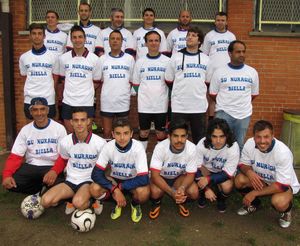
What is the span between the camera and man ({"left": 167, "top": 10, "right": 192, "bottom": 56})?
621 cm

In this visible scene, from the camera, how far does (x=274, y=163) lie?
4.48 metres

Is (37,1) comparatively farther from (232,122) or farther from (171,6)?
(232,122)

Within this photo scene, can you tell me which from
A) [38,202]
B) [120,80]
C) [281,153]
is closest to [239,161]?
[281,153]

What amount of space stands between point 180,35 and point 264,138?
2.62m

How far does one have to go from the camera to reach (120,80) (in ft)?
18.4

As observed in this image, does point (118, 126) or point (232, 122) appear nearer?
point (118, 126)

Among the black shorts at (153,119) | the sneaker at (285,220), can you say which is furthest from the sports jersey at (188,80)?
the sneaker at (285,220)

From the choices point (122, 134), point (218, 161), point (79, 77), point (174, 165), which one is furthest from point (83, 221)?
point (79, 77)

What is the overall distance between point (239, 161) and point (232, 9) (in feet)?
10.4

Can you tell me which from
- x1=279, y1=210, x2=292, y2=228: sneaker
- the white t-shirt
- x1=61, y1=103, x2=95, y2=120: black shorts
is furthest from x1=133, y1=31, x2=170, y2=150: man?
x1=279, y1=210, x2=292, y2=228: sneaker

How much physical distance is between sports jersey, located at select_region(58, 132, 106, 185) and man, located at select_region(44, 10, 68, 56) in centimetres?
210

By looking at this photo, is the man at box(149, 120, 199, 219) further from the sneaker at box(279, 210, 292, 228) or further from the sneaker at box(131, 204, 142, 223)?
the sneaker at box(279, 210, 292, 228)

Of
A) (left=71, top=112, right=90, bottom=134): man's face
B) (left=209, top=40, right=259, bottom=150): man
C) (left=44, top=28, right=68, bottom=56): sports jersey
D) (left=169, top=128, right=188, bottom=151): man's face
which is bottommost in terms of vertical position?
(left=169, top=128, right=188, bottom=151): man's face

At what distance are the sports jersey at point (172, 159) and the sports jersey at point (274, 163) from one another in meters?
0.66
